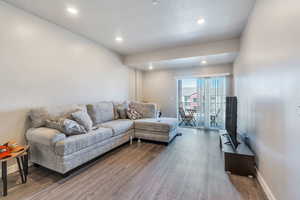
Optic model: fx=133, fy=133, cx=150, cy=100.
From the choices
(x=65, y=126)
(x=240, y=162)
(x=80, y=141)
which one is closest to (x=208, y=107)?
(x=240, y=162)

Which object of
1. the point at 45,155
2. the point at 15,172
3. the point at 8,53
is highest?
the point at 8,53

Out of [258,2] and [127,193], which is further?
[258,2]

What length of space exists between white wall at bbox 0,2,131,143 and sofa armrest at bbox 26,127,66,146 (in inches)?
11.9

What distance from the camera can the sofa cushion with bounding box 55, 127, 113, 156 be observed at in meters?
2.02

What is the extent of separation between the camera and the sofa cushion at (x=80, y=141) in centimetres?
202

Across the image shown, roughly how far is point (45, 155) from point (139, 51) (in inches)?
150

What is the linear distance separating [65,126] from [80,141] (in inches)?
14.3

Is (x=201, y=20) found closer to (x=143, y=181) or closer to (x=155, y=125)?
(x=155, y=125)

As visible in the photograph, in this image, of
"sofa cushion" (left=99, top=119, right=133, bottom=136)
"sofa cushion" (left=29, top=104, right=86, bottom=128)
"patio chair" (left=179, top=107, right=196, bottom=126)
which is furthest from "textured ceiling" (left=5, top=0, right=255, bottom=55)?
"patio chair" (left=179, top=107, right=196, bottom=126)

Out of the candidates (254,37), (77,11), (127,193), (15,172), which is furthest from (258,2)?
(15,172)

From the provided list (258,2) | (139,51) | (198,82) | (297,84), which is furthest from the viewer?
(198,82)

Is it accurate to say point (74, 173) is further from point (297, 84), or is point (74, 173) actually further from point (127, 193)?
point (297, 84)

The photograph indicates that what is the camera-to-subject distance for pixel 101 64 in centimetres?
407

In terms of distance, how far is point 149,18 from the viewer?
267 cm
